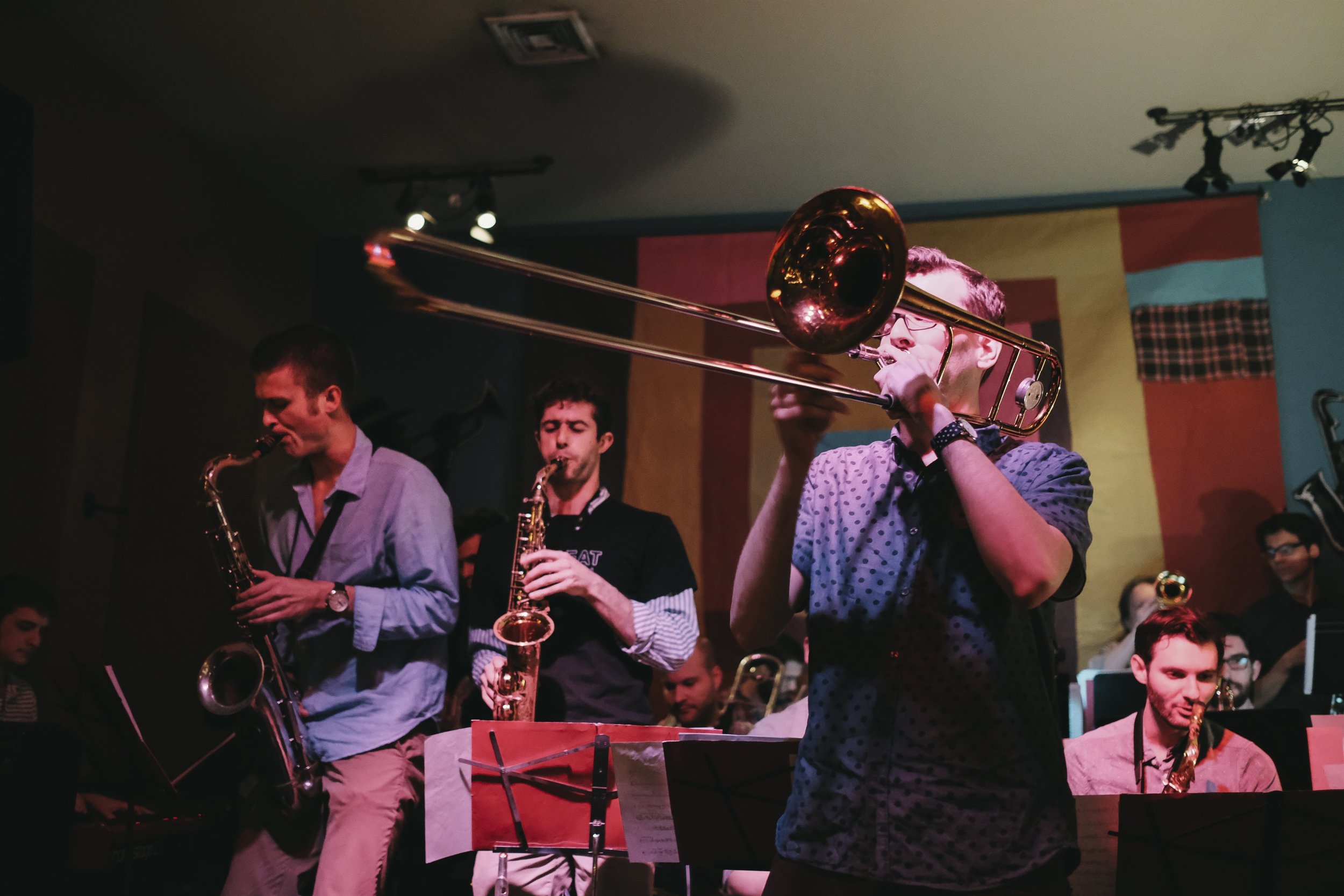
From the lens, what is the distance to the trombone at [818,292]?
170 cm

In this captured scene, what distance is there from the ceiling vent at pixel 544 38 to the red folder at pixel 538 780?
3139 mm

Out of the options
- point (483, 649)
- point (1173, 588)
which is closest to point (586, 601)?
point (483, 649)

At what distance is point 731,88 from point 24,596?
3777 millimetres

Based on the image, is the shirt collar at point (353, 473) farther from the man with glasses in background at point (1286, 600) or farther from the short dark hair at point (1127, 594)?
the man with glasses in background at point (1286, 600)

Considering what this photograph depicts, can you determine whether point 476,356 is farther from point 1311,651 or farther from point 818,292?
point 818,292

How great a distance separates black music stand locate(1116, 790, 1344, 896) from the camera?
2480 mm

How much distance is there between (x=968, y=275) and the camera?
1946 mm

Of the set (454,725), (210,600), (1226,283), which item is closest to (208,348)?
(210,600)

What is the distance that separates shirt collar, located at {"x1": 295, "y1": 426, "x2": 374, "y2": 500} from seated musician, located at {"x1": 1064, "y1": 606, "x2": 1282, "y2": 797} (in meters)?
2.47

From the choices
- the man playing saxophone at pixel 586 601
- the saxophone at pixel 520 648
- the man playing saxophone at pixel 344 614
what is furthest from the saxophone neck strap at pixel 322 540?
the saxophone at pixel 520 648

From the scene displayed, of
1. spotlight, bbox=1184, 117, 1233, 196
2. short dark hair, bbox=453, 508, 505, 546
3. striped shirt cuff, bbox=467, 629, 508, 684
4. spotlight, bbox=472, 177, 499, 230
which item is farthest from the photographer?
spotlight, bbox=472, 177, 499, 230

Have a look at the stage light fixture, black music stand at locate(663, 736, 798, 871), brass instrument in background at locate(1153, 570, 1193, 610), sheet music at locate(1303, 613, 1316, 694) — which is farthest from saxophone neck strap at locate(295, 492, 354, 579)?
Result: the stage light fixture

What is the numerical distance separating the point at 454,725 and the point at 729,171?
10.9ft

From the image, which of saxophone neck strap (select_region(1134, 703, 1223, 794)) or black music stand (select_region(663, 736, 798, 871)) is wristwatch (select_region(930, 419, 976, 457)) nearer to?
black music stand (select_region(663, 736, 798, 871))
